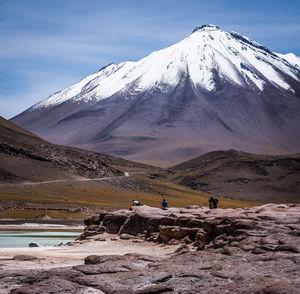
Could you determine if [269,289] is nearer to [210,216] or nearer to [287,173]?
[210,216]

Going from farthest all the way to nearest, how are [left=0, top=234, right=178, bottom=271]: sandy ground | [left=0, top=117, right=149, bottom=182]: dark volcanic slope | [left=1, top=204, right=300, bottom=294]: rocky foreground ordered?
[left=0, top=117, right=149, bottom=182]: dark volcanic slope < [left=0, top=234, right=178, bottom=271]: sandy ground < [left=1, top=204, right=300, bottom=294]: rocky foreground

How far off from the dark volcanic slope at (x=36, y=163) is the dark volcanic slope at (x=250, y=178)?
24.3 meters

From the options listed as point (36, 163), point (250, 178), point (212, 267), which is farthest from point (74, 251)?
point (250, 178)

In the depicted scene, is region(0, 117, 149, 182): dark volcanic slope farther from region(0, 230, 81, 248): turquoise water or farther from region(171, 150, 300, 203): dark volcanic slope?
region(0, 230, 81, 248): turquoise water

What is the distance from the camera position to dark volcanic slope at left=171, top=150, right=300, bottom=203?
389 feet

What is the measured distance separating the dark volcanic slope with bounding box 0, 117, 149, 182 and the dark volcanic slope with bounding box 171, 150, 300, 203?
24.3m

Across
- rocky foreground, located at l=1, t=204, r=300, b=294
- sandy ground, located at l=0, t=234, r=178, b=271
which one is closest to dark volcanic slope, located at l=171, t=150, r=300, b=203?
sandy ground, located at l=0, t=234, r=178, b=271

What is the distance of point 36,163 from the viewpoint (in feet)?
314

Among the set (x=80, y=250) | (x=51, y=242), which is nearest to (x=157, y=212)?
(x=80, y=250)

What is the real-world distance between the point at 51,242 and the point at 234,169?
3974 inches

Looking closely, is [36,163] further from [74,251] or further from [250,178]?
[74,251]

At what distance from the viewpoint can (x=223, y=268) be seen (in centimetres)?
1384

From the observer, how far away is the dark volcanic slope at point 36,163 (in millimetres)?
88956

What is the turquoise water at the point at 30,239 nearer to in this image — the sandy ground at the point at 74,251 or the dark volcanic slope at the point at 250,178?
the sandy ground at the point at 74,251
